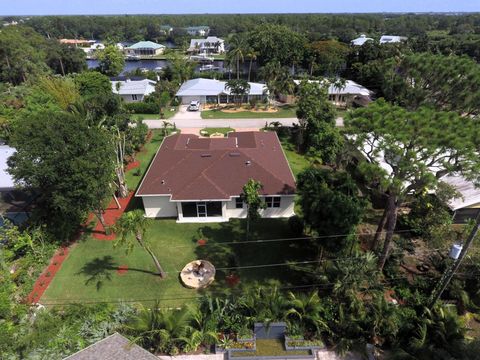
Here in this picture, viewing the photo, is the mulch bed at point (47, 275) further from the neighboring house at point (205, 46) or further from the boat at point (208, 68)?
the neighboring house at point (205, 46)

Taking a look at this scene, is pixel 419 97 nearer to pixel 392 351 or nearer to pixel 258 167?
pixel 258 167

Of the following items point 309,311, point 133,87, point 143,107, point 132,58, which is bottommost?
point 132,58

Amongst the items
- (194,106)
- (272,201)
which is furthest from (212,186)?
(194,106)

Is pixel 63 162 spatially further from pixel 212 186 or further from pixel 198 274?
pixel 198 274

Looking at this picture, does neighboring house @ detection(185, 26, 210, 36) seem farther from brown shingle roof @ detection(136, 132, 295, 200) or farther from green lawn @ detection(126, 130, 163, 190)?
brown shingle roof @ detection(136, 132, 295, 200)

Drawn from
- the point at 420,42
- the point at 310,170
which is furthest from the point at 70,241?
the point at 420,42

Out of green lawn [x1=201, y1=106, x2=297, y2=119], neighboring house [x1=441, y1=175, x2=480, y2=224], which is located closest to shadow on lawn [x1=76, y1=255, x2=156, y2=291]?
neighboring house [x1=441, y1=175, x2=480, y2=224]
